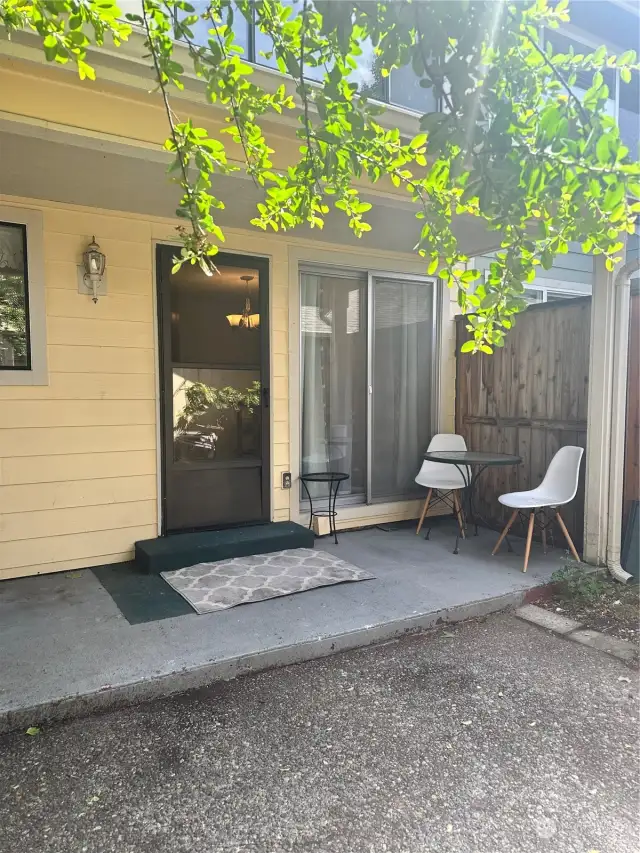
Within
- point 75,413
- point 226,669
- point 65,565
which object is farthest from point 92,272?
point 226,669

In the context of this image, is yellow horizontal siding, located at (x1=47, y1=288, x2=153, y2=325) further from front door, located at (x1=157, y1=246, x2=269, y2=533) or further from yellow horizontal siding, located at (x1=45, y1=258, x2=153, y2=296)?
front door, located at (x1=157, y1=246, x2=269, y2=533)

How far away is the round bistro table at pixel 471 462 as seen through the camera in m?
3.93

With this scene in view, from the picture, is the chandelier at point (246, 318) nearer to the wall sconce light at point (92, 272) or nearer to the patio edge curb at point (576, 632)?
the wall sconce light at point (92, 272)

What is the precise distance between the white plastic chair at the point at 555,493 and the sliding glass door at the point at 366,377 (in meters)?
1.21

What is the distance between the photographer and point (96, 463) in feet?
12.0

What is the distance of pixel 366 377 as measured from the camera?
4734 mm

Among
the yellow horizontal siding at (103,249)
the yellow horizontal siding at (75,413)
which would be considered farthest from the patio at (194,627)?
the yellow horizontal siding at (103,249)

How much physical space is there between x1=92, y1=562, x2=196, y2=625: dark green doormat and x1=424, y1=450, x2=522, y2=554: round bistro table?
2.03 metres

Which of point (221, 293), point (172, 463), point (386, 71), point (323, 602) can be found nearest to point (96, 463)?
point (172, 463)

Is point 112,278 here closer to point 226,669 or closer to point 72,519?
point 72,519

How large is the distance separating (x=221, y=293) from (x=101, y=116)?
1.57 m

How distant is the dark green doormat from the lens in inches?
114

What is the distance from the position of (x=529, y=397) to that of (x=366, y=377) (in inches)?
52.2

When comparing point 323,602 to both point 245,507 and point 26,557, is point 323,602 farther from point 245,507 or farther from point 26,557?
point 26,557
